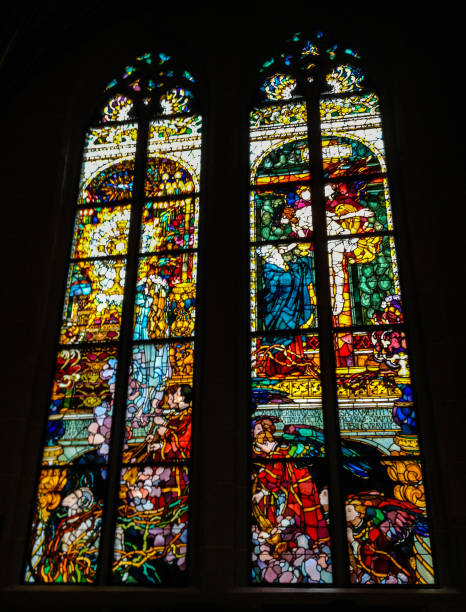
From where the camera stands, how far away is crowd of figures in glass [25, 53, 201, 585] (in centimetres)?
457

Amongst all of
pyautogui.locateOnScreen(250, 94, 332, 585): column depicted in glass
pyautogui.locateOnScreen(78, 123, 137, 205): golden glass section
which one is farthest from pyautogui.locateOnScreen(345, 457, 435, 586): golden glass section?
pyautogui.locateOnScreen(78, 123, 137, 205): golden glass section

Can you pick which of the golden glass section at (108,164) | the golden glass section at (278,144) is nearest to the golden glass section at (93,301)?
the golden glass section at (108,164)

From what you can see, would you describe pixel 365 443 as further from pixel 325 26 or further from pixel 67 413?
pixel 325 26

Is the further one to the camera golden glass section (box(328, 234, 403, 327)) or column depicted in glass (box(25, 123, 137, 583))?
golden glass section (box(328, 234, 403, 327))

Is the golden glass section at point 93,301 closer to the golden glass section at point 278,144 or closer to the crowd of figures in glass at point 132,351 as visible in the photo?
the crowd of figures in glass at point 132,351

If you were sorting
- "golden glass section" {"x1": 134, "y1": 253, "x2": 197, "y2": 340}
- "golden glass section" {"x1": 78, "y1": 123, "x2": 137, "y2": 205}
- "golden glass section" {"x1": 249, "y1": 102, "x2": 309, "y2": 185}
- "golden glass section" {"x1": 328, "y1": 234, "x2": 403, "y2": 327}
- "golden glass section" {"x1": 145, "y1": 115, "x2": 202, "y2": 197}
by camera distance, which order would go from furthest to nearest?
"golden glass section" {"x1": 78, "y1": 123, "x2": 137, "y2": 205}
"golden glass section" {"x1": 145, "y1": 115, "x2": 202, "y2": 197}
"golden glass section" {"x1": 249, "y1": 102, "x2": 309, "y2": 185}
"golden glass section" {"x1": 134, "y1": 253, "x2": 197, "y2": 340}
"golden glass section" {"x1": 328, "y1": 234, "x2": 403, "y2": 327}

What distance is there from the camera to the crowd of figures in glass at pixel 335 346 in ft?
14.2

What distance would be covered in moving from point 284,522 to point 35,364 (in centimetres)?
214

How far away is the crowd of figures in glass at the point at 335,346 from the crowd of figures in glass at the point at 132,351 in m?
0.55

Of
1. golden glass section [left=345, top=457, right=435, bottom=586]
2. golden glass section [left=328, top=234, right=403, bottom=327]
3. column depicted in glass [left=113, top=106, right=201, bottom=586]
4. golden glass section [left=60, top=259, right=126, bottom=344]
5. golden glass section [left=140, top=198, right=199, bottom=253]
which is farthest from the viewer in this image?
golden glass section [left=140, top=198, right=199, bottom=253]

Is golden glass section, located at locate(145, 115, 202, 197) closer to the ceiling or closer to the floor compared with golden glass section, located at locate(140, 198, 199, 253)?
closer to the ceiling

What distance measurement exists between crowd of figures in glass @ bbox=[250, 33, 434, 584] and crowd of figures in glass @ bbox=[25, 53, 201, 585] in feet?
1.80

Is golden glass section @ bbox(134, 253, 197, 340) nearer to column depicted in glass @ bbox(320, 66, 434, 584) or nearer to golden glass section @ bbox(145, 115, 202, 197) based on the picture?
golden glass section @ bbox(145, 115, 202, 197)

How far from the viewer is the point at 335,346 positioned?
4.93 meters
